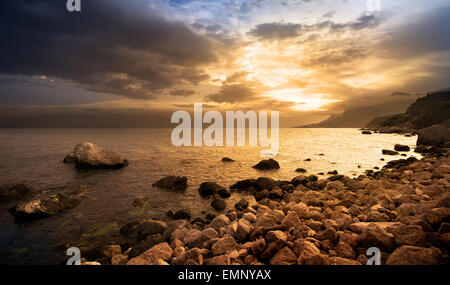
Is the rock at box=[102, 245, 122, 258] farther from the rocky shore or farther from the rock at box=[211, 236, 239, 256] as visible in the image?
the rock at box=[211, 236, 239, 256]

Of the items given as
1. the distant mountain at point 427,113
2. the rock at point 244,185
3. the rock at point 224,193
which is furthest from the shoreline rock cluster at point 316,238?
the distant mountain at point 427,113

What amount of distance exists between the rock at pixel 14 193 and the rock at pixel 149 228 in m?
10.6

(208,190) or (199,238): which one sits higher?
(199,238)

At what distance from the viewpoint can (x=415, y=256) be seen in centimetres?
398

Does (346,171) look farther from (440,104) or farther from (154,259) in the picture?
(440,104)

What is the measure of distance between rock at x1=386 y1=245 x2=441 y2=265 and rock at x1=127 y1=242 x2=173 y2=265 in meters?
5.52

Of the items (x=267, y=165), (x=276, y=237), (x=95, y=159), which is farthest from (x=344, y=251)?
(x=95, y=159)

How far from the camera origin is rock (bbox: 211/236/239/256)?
18.3ft

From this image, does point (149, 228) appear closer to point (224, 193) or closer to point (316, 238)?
point (224, 193)

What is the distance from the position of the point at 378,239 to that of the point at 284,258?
2.32 m

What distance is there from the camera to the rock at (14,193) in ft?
41.2

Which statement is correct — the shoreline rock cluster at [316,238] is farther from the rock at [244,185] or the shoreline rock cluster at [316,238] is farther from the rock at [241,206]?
the rock at [244,185]
